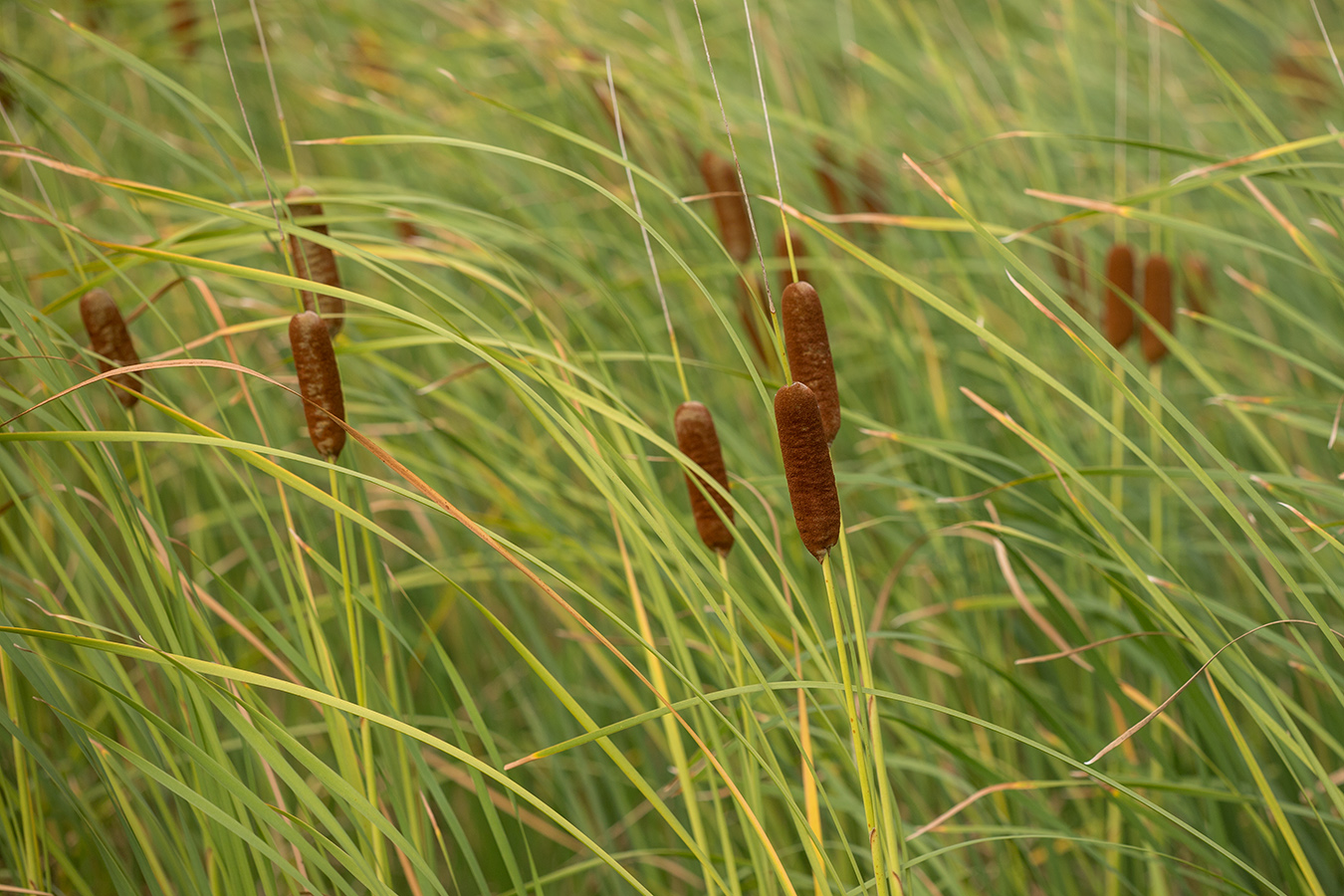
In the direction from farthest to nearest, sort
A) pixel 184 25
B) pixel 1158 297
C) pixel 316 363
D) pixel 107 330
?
pixel 184 25, pixel 1158 297, pixel 107 330, pixel 316 363

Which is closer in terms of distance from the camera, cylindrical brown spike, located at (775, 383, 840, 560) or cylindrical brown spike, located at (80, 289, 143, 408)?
cylindrical brown spike, located at (775, 383, 840, 560)

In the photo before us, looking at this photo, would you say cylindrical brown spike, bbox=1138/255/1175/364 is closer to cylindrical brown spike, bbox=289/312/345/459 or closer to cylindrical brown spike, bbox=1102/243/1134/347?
cylindrical brown spike, bbox=1102/243/1134/347

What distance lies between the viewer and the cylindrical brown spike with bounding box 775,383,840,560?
0.90 metres

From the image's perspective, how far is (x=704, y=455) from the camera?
1133 mm

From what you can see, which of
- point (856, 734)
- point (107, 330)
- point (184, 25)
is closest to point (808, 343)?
point (856, 734)


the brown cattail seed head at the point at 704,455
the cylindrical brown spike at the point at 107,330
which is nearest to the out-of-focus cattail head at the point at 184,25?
the cylindrical brown spike at the point at 107,330

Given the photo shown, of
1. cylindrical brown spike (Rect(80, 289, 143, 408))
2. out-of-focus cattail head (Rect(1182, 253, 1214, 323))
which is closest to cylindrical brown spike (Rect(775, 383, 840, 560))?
cylindrical brown spike (Rect(80, 289, 143, 408))

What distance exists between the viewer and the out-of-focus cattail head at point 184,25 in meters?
3.00

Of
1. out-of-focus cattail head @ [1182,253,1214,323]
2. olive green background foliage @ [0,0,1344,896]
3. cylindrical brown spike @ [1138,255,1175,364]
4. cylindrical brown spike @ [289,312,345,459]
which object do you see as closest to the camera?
cylindrical brown spike @ [289,312,345,459]

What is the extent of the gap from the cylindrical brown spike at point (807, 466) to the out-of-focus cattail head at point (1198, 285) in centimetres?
185

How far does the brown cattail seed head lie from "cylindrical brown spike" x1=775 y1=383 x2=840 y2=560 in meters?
0.15

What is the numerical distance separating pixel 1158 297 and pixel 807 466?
3.98ft

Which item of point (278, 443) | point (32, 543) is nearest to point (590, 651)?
point (278, 443)

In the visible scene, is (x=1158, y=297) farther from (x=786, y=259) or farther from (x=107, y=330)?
(x=107, y=330)
